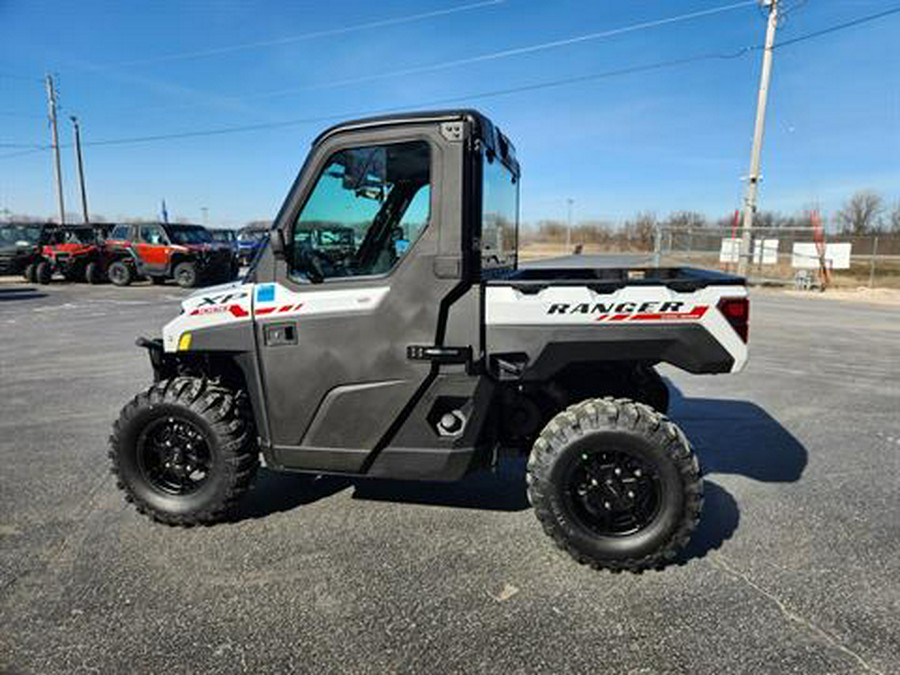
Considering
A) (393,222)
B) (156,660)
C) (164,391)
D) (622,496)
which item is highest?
(393,222)

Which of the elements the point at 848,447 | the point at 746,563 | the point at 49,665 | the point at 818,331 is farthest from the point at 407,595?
the point at 818,331

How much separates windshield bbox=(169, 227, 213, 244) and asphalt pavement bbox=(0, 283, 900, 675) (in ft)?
52.8

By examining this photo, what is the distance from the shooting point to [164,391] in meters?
3.40

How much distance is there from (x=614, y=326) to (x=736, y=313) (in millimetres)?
642

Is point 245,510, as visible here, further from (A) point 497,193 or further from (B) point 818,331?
(B) point 818,331

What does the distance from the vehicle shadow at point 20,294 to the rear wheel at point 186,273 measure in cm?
390

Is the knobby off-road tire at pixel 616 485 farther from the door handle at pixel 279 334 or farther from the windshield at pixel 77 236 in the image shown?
the windshield at pixel 77 236

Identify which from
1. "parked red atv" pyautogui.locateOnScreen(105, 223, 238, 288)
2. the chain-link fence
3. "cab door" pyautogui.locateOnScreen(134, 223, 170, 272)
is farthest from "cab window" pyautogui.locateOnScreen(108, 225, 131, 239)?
the chain-link fence

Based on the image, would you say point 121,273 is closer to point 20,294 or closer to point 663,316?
point 20,294

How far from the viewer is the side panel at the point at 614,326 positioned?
296 cm

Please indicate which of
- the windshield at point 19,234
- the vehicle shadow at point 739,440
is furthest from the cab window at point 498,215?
the windshield at point 19,234

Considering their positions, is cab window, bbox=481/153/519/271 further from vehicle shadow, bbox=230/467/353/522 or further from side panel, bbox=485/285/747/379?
vehicle shadow, bbox=230/467/353/522

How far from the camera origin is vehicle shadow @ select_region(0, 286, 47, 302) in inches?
664

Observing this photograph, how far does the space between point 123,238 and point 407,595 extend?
21.8 m
